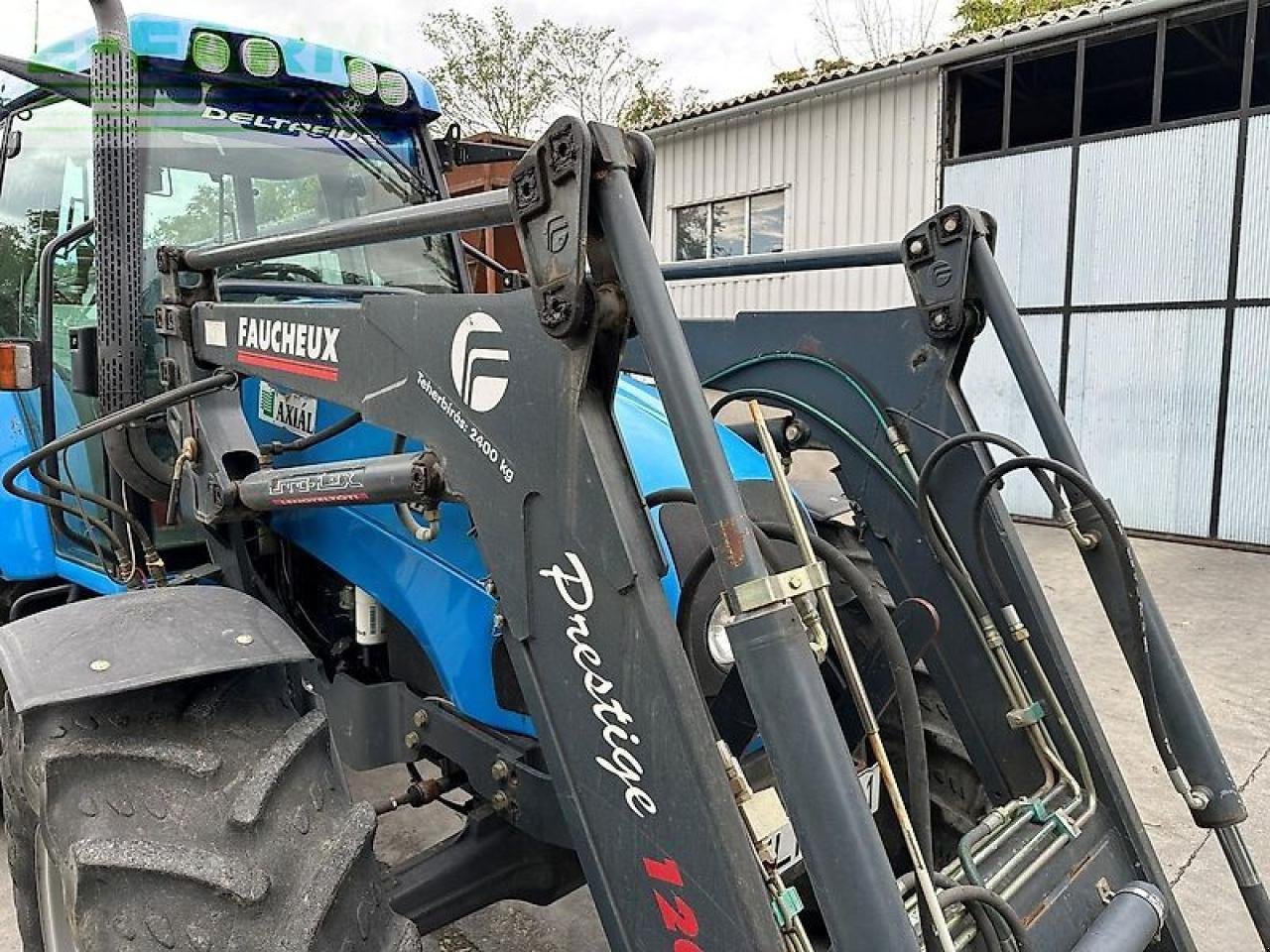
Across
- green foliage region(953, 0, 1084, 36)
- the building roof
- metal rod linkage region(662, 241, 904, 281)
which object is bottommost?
metal rod linkage region(662, 241, 904, 281)

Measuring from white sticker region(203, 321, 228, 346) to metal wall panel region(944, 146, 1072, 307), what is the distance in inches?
310

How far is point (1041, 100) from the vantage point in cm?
946

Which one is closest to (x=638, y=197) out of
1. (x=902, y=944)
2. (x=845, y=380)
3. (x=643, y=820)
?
(x=643, y=820)

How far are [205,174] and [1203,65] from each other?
902cm

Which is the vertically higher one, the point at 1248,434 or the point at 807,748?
the point at 807,748

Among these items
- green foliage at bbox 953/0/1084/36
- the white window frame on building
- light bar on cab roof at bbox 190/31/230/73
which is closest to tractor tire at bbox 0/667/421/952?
light bar on cab roof at bbox 190/31/230/73

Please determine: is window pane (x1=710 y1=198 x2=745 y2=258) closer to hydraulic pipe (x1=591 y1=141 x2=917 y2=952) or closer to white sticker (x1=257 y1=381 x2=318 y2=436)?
white sticker (x1=257 y1=381 x2=318 y2=436)

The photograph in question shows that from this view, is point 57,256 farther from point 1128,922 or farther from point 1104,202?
point 1104,202

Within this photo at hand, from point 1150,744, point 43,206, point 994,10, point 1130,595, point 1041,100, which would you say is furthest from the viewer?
point 994,10

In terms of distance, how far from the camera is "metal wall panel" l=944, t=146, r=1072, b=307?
28.9 ft

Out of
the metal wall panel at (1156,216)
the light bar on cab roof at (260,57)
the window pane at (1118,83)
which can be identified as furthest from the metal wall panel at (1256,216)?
the light bar on cab roof at (260,57)

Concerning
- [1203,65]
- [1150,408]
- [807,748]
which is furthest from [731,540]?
[1203,65]

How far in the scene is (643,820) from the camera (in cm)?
141

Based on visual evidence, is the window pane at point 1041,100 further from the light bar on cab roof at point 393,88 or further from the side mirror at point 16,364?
the side mirror at point 16,364
